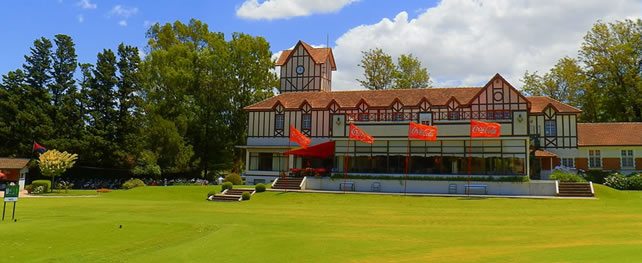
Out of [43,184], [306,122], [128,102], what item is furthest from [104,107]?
[306,122]

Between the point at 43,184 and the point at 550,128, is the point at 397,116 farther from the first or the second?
the point at 43,184

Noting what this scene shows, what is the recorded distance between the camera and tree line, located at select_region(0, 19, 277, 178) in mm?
46219

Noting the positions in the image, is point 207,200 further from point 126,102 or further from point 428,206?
point 126,102

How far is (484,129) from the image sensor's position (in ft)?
105

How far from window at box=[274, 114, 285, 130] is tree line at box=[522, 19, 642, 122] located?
86.7 ft

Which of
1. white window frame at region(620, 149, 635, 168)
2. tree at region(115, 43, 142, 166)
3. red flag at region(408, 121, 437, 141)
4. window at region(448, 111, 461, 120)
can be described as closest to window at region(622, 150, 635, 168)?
white window frame at region(620, 149, 635, 168)

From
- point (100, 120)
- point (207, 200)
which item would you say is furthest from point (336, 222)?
point (100, 120)

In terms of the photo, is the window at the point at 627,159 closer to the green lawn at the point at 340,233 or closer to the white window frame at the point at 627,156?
the white window frame at the point at 627,156

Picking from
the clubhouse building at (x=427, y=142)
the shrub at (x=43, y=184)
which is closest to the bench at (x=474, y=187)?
the clubhouse building at (x=427, y=142)

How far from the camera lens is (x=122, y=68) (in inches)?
1961

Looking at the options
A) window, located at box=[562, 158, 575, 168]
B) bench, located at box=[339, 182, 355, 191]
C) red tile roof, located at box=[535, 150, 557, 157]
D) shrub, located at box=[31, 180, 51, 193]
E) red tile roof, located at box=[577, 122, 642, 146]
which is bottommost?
shrub, located at box=[31, 180, 51, 193]

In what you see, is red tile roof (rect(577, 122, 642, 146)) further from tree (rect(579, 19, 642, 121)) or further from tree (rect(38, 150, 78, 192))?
tree (rect(38, 150, 78, 192))

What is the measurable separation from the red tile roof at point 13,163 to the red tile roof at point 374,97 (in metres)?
19.0

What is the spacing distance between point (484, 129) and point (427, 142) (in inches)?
170
